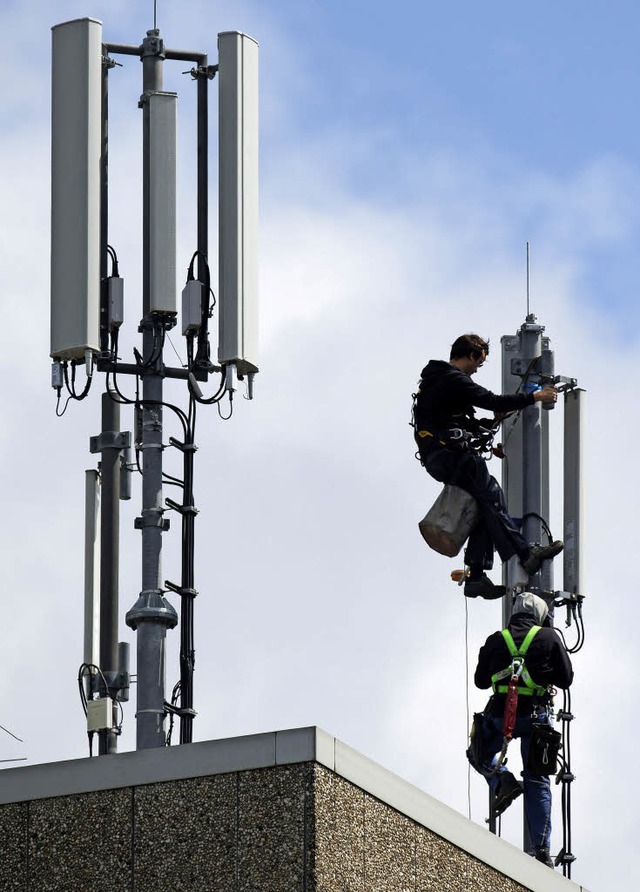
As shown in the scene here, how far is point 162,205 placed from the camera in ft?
52.6

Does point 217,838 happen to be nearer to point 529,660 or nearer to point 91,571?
point 529,660

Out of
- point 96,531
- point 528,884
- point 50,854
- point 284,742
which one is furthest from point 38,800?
point 96,531

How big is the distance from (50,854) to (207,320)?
14.1 feet

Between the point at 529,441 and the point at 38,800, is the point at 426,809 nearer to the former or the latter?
the point at 38,800

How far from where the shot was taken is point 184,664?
1550 centimetres

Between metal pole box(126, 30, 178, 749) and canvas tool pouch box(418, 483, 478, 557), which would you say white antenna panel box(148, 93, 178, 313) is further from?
canvas tool pouch box(418, 483, 478, 557)

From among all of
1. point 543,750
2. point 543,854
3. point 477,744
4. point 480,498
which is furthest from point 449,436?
point 543,854

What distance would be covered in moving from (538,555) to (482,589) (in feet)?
1.61

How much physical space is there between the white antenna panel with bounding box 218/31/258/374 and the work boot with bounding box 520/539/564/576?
2.65 m

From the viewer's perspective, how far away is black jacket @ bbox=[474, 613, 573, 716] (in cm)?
1558

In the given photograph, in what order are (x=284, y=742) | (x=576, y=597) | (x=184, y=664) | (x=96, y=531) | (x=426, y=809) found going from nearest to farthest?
(x=284, y=742) < (x=426, y=809) < (x=184, y=664) < (x=576, y=597) < (x=96, y=531)

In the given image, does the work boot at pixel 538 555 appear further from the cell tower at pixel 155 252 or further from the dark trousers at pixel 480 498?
the cell tower at pixel 155 252

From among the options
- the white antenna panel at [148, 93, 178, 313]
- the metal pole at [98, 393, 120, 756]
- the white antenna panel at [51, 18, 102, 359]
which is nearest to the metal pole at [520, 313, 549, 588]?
the white antenna panel at [148, 93, 178, 313]

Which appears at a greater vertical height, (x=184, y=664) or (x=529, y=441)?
(x=529, y=441)
